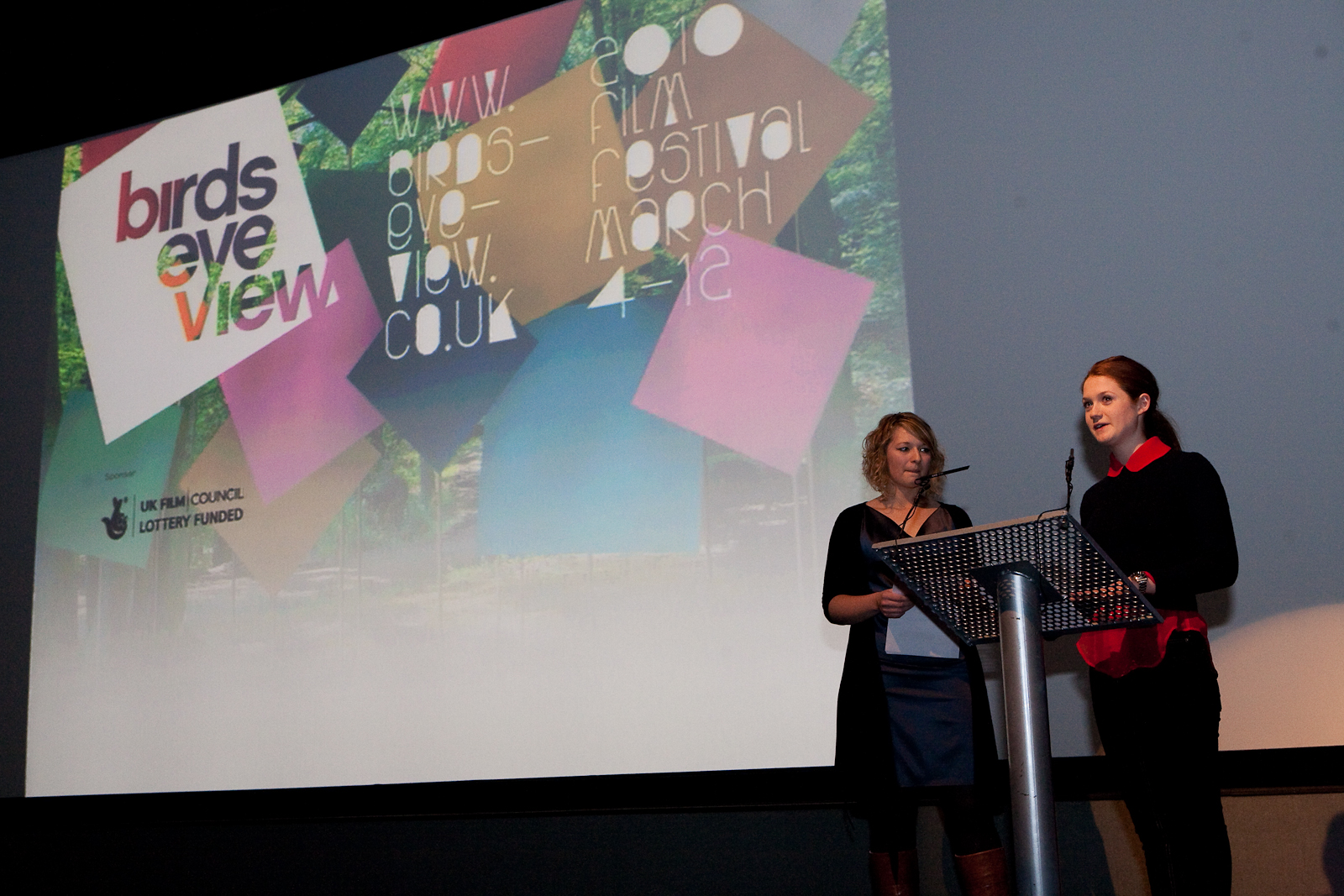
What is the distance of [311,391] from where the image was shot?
12.2 ft

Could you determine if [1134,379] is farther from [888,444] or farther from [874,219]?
[874,219]

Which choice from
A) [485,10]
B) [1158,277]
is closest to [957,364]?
→ [1158,277]

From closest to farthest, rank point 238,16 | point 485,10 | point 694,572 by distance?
1. point 694,572
2. point 485,10
3. point 238,16

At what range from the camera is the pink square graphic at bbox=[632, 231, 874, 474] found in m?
3.09

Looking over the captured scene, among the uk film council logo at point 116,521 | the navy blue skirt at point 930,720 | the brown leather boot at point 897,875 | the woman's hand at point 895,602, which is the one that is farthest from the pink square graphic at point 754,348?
the uk film council logo at point 116,521

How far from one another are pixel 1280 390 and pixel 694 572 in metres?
1.49

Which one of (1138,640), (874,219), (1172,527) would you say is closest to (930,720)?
(1138,640)

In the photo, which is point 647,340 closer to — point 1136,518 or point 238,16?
point 1136,518

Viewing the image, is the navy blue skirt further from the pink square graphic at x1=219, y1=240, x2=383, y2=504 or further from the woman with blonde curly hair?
the pink square graphic at x1=219, y1=240, x2=383, y2=504

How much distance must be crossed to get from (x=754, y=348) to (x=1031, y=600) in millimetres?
1681

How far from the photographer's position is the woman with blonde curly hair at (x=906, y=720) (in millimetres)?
2344

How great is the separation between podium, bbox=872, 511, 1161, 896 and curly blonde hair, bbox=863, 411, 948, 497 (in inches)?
33.4

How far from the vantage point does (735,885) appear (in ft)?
9.98

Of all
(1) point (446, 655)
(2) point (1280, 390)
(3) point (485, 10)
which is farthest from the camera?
(3) point (485, 10)
